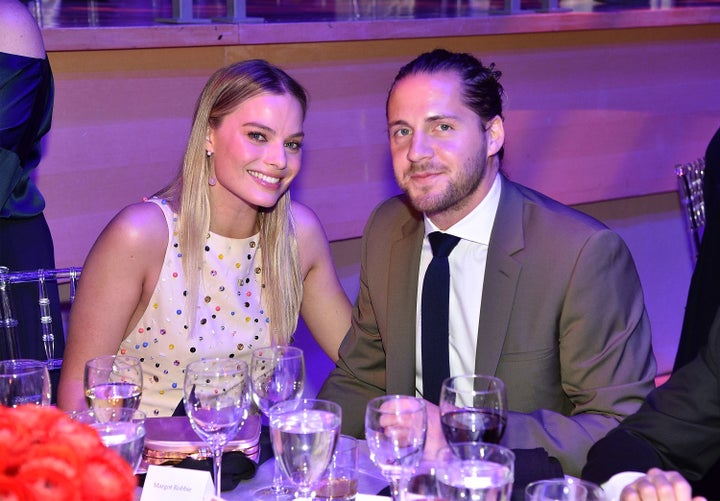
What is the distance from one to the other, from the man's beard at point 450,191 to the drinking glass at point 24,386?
1.01 m

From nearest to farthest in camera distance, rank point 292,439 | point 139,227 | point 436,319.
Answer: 1. point 292,439
2. point 436,319
3. point 139,227

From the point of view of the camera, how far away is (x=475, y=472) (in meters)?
1.33

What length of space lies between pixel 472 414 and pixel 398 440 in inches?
5.6

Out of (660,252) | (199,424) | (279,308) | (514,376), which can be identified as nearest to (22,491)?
(199,424)

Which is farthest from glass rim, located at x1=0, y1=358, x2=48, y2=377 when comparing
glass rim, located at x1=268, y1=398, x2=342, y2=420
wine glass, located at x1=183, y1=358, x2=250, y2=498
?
glass rim, located at x1=268, y1=398, x2=342, y2=420

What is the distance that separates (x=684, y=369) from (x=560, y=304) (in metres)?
0.30

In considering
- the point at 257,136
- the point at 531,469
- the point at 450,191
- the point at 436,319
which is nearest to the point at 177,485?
the point at 531,469

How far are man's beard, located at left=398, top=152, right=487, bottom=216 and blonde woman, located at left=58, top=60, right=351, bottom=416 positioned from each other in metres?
0.43

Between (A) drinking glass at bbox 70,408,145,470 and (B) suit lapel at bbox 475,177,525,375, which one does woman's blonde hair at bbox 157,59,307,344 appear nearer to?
(B) suit lapel at bbox 475,177,525,375

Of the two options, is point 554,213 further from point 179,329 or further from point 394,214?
point 179,329

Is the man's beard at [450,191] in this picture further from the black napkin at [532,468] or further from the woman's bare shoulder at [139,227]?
the black napkin at [532,468]

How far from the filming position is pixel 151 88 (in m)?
3.64

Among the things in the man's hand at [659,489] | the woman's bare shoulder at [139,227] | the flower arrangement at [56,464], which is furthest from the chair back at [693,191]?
the flower arrangement at [56,464]

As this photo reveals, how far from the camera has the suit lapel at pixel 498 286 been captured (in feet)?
7.43
